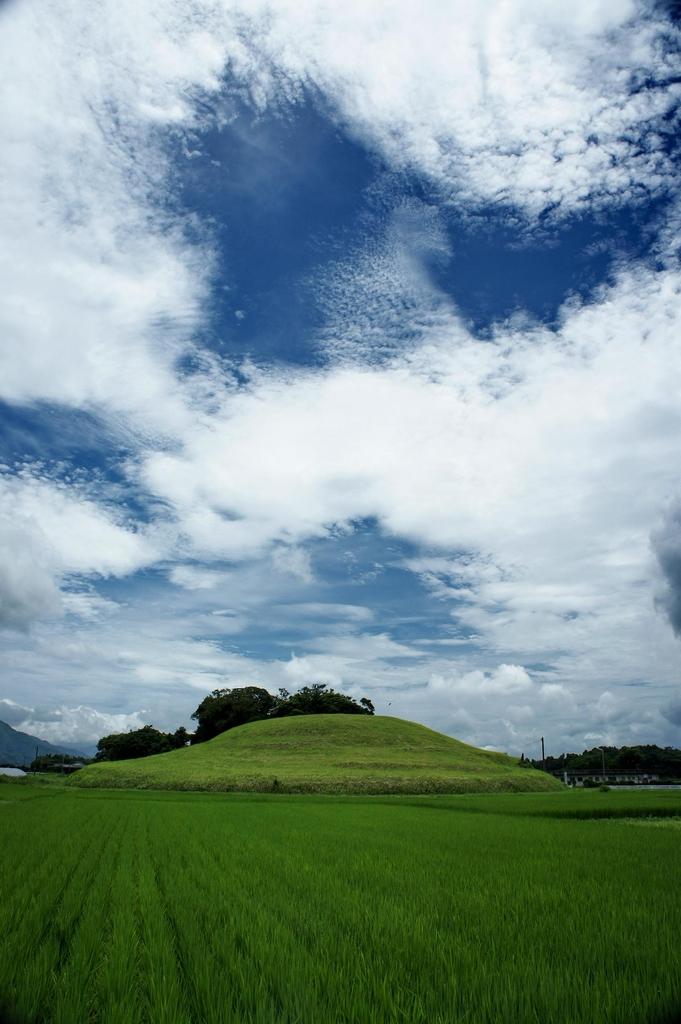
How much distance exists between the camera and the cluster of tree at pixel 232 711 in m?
111

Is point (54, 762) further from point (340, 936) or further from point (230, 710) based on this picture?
point (340, 936)

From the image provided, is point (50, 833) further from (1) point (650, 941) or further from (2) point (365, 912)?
(1) point (650, 941)

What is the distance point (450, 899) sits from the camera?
8352mm

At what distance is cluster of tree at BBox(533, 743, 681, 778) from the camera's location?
109m

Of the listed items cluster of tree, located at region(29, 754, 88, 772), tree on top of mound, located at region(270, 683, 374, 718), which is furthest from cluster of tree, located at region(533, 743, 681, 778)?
cluster of tree, located at region(29, 754, 88, 772)

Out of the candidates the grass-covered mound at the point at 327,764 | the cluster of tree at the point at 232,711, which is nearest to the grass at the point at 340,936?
the grass-covered mound at the point at 327,764

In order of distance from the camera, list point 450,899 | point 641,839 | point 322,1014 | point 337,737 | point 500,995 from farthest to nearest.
Answer: 1. point 337,737
2. point 641,839
3. point 450,899
4. point 500,995
5. point 322,1014

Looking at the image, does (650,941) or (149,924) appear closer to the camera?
(650,941)

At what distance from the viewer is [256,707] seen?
367 feet

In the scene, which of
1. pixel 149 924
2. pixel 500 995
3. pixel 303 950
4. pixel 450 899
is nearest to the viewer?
pixel 500 995

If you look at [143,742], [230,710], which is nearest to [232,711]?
[230,710]

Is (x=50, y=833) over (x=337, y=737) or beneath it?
beneath

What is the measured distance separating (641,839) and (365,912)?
12726 mm

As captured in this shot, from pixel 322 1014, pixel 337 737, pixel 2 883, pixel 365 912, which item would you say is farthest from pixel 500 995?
pixel 337 737
